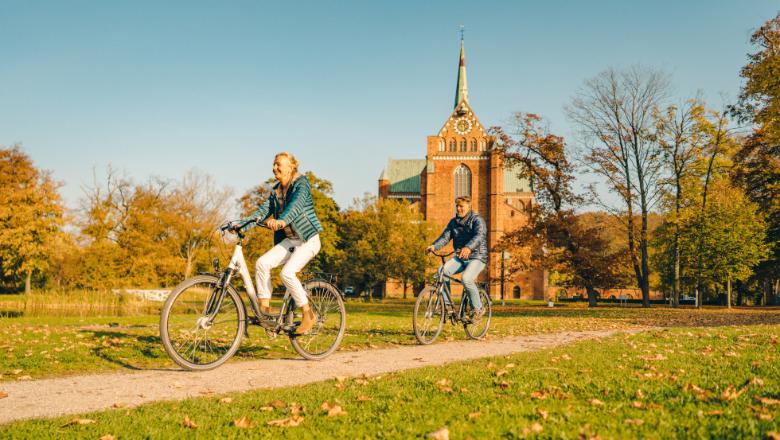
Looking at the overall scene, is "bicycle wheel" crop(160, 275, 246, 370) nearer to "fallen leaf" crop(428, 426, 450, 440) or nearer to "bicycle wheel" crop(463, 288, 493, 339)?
"fallen leaf" crop(428, 426, 450, 440)

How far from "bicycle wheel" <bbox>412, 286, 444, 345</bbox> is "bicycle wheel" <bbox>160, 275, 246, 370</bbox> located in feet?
8.85

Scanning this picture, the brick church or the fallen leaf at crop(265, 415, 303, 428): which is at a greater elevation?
the brick church

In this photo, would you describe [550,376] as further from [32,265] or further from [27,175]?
[27,175]

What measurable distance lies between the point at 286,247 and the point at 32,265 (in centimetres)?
3289

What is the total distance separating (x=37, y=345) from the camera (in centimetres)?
684

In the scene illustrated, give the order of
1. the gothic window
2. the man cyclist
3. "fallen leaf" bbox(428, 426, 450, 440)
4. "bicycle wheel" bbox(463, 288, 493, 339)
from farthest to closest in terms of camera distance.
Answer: the gothic window, "bicycle wheel" bbox(463, 288, 493, 339), the man cyclist, "fallen leaf" bbox(428, 426, 450, 440)

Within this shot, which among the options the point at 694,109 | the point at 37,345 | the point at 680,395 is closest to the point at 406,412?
the point at 680,395

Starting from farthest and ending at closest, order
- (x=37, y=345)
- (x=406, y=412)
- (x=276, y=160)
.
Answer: (x=37, y=345) < (x=276, y=160) < (x=406, y=412)

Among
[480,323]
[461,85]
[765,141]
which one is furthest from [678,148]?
[461,85]

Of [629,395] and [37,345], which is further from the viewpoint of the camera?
[37,345]

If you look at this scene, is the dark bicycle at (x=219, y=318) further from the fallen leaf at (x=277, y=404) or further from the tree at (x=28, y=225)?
the tree at (x=28, y=225)

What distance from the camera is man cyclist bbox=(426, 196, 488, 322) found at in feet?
25.7

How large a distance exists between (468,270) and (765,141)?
83.5 feet

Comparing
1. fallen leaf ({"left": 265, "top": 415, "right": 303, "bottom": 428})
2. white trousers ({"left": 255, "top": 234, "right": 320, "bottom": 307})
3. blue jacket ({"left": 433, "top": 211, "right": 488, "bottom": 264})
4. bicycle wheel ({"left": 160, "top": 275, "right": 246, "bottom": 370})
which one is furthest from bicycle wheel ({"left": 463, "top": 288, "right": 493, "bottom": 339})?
fallen leaf ({"left": 265, "top": 415, "right": 303, "bottom": 428})
